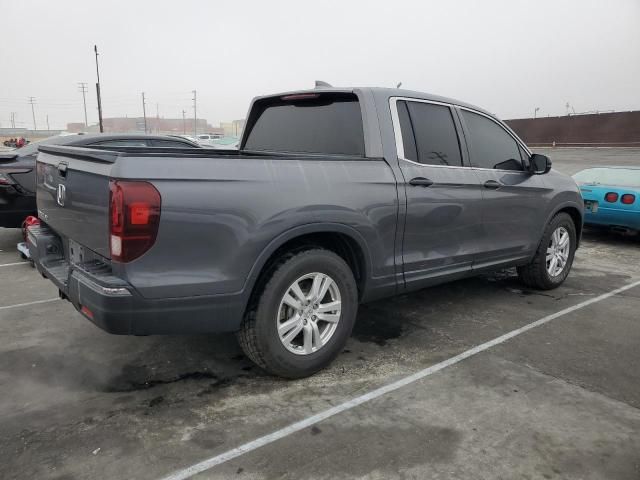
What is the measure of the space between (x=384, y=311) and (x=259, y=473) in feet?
8.10

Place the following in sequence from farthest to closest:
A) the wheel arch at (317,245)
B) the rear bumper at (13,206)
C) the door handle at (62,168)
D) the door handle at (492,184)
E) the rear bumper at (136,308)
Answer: the rear bumper at (13,206) < the door handle at (492,184) < the door handle at (62,168) < the wheel arch at (317,245) < the rear bumper at (136,308)

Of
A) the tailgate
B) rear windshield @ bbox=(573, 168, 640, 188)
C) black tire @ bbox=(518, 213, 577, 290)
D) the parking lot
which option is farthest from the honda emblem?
rear windshield @ bbox=(573, 168, 640, 188)

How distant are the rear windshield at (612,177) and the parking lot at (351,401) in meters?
3.80

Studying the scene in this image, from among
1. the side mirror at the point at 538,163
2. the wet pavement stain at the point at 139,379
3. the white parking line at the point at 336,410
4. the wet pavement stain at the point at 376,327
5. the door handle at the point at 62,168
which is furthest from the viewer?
the side mirror at the point at 538,163

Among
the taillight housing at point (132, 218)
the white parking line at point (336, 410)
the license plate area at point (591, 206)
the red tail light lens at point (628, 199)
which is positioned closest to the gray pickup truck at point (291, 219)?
the taillight housing at point (132, 218)

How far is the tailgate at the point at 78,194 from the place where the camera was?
263 cm

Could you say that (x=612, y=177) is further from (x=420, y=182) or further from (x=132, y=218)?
(x=132, y=218)

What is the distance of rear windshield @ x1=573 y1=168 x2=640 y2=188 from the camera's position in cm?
763

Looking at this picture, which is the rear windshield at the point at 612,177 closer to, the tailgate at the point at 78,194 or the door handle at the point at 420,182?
the door handle at the point at 420,182

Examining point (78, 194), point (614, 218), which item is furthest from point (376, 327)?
point (614, 218)

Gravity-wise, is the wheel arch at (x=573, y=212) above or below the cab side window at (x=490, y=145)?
below

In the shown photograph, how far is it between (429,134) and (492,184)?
81 cm

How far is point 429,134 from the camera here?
3.94 meters

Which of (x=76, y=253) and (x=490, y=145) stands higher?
(x=490, y=145)
